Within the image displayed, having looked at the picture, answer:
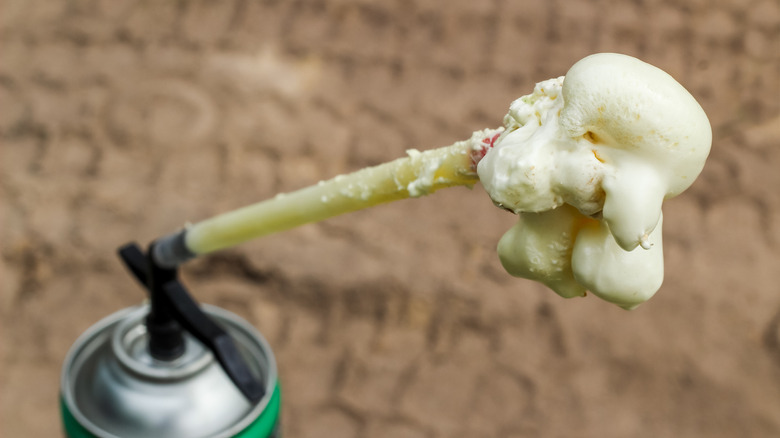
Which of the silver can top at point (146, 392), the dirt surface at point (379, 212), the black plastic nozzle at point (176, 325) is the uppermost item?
the black plastic nozzle at point (176, 325)

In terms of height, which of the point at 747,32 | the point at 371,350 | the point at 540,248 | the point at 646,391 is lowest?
the point at 646,391

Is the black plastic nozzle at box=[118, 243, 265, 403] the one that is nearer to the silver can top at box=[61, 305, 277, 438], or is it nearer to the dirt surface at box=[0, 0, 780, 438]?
the silver can top at box=[61, 305, 277, 438]

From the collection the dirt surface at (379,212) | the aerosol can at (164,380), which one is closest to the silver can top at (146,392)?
the aerosol can at (164,380)

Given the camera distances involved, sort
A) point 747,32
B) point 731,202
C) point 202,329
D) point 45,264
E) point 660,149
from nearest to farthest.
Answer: point 660,149
point 202,329
point 45,264
point 731,202
point 747,32

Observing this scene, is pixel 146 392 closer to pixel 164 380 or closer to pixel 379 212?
pixel 164 380

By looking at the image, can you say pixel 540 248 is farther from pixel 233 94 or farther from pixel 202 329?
pixel 233 94

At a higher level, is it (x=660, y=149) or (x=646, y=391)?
(x=660, y=149)

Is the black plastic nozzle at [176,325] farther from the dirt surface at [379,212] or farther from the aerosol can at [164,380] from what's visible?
the dirt surface at [379,212]

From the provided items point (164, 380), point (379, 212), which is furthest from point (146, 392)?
point (379, 212)

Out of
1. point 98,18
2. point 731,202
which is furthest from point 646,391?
point 98,18
